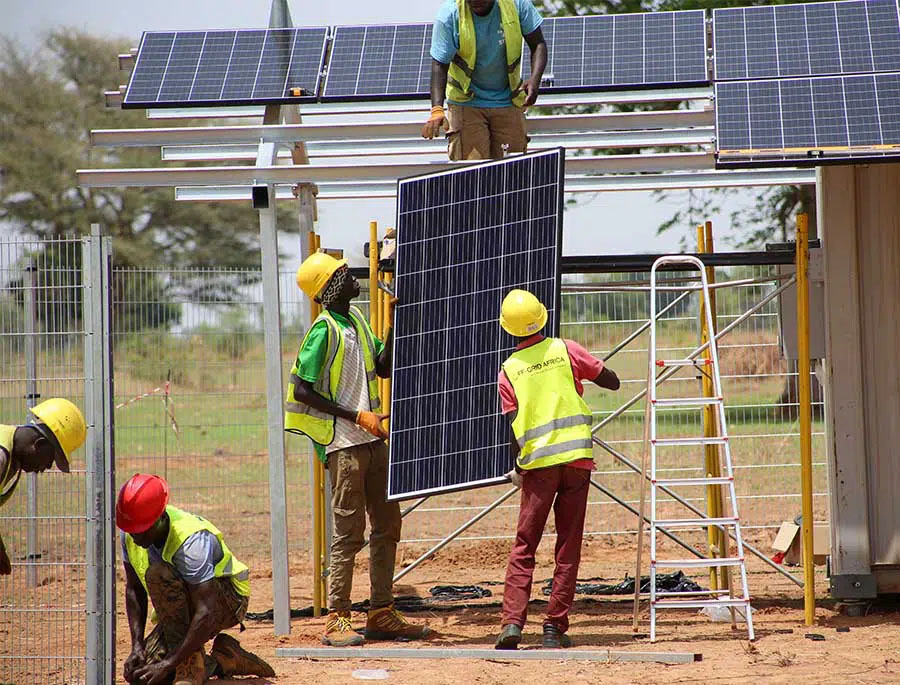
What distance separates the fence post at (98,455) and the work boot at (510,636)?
2.40 m

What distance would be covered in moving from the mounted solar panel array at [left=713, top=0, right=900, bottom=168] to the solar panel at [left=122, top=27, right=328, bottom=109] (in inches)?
119

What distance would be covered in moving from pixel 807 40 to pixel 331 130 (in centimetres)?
360

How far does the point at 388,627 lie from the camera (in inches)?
339

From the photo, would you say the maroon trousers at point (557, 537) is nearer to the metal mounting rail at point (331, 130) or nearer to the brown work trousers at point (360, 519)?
the brown work trousers at point (360, 519)

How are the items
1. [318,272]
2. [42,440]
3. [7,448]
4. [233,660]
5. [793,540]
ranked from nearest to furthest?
[7,448], [42,440], [233,660], [318,272], [793,540]

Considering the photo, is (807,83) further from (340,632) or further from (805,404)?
(340,632)

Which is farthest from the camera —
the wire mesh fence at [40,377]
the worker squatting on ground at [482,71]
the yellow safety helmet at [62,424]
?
the worker squatting on ground at [482,71]

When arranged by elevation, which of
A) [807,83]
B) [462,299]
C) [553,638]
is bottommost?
[553,638]

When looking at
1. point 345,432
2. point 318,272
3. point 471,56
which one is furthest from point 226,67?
point 345,432

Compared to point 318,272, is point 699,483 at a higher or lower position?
lower

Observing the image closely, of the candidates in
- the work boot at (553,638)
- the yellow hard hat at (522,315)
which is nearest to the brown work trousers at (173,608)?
the work boot at (553,638)

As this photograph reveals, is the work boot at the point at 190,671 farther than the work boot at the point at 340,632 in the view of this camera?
No

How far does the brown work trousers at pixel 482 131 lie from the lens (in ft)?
30.2

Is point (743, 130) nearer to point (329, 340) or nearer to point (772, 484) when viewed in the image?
point (329, 340)
